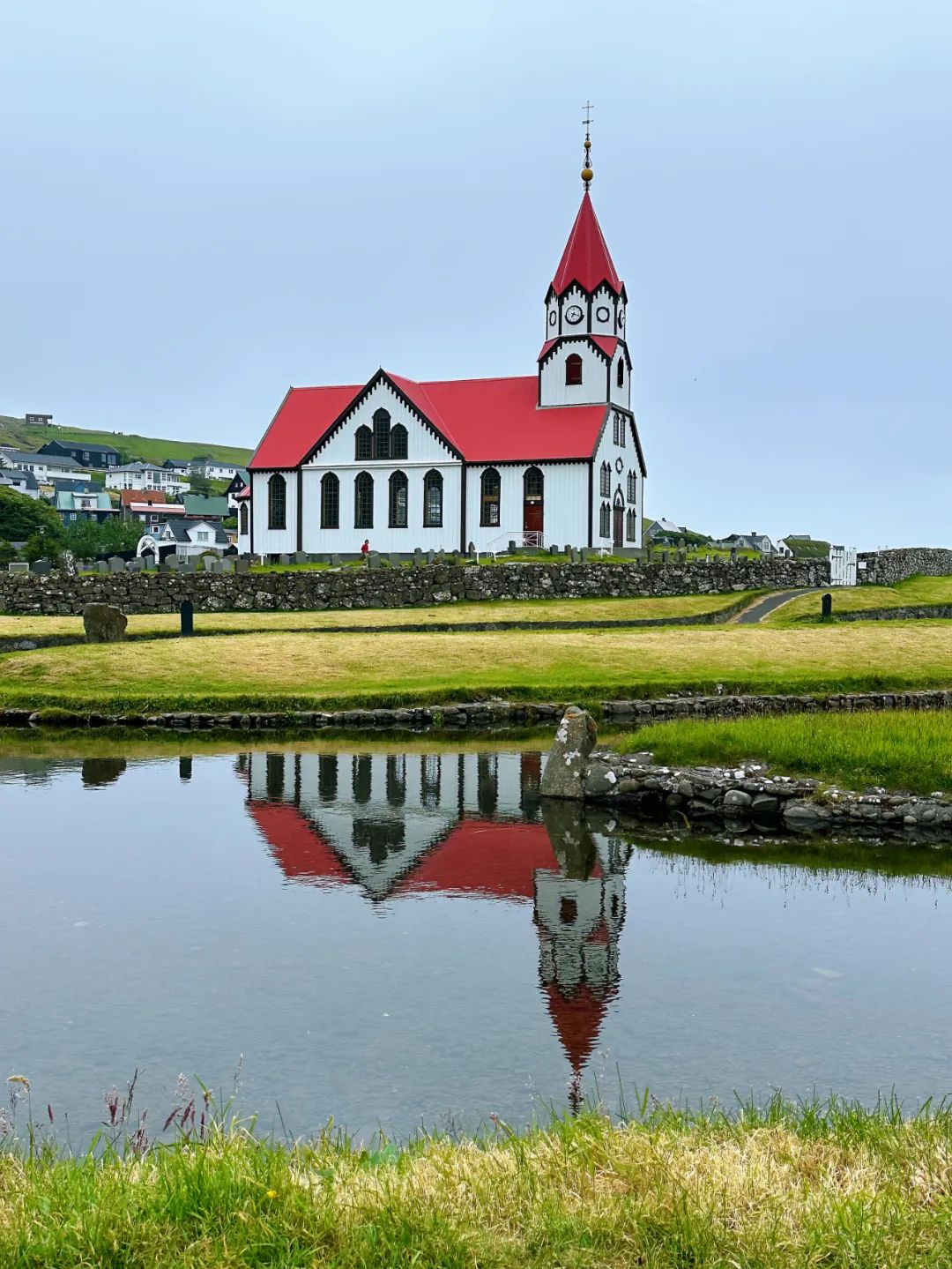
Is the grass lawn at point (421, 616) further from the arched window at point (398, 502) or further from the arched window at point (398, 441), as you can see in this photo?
the arched window at point (398, 441)

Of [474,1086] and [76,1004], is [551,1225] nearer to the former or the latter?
[474,1086]

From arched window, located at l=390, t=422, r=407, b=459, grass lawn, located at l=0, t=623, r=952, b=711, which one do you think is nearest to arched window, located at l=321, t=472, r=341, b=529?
arched window, located at l=390, t=422, r=407, b=459

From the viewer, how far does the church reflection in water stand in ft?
37.8

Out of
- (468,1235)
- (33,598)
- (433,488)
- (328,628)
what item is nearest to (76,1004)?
(468,1235)

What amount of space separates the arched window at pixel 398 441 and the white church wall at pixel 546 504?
445cm

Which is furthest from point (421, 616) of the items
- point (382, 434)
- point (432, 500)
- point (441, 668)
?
point (382, 434)

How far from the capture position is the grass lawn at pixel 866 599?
4959 cm

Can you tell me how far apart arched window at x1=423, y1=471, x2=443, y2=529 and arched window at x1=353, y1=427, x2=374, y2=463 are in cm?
403

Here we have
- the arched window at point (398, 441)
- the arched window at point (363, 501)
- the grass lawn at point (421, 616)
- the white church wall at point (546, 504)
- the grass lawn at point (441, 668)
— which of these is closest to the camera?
the grass lawn at point (441, 668)

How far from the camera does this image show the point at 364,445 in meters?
71.6

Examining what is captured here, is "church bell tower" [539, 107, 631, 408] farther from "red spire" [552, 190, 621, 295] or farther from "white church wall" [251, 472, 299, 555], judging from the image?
"white church wall" [251, 472, 299, 555]

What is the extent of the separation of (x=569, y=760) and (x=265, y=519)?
5708 cm

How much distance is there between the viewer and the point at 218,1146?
20.6ft

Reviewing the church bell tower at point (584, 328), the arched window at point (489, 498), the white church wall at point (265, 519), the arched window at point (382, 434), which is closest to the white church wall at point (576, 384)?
the church bell tower at point (584, 328)
